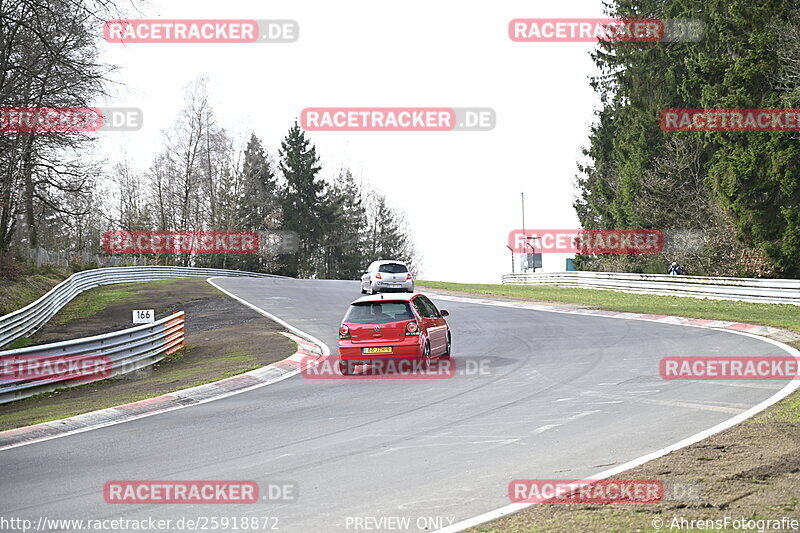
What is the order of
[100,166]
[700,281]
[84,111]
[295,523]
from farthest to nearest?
1. [100,166]
2. [700,281]
3. [84,111]
4. [295,523]

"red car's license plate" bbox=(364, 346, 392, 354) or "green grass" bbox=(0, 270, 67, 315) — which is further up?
"green grass" bbox=(0, 270, 67, 315)

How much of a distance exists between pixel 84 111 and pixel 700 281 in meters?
25.9

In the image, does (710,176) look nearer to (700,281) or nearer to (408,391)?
(700,281)

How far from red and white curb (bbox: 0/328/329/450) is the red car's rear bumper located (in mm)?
1285

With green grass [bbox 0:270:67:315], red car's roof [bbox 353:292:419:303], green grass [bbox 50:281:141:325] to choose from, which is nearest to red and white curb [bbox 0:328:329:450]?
red car's roof [bbox 353:292:419:303]

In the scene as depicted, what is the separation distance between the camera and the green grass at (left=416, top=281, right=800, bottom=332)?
81.7 feet

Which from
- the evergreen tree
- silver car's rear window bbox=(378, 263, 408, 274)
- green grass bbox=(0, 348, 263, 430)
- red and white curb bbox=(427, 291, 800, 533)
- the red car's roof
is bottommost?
green grass bbox=(0, 348, 263, 430)

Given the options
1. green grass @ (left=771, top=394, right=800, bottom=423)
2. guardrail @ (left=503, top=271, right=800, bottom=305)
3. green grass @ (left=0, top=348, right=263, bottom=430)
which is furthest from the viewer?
guardrail @ (left=503, top=271, right=800, bottom=305)

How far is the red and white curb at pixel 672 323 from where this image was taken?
20.9 feet

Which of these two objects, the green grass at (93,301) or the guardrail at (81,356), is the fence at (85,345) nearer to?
the guardrail at (81,356)

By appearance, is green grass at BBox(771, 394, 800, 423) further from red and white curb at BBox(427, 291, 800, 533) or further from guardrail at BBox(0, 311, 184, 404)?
guardrail at BBox(0, 311, 184, 404)

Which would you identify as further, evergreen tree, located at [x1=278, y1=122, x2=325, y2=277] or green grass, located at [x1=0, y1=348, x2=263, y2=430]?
evergreen tree, located at [x1=278, y1=122, x2=325, y2=277]

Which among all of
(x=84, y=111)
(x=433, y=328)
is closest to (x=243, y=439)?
(x=433, y=328)

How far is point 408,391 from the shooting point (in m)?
13.4
